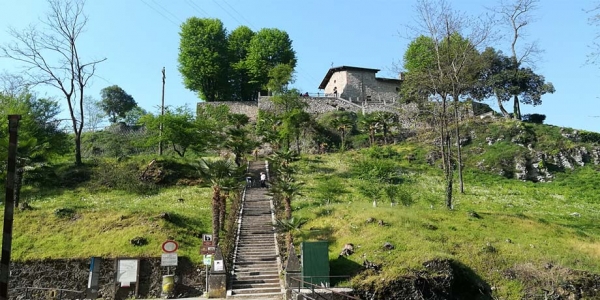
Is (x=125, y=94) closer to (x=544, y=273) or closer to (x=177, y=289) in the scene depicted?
(x=177, y=289)

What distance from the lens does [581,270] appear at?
70.4ft

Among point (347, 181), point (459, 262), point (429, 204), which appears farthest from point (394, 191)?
point (459, 262)

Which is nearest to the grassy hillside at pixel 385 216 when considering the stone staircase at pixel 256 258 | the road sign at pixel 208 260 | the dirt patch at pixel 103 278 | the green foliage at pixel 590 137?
the dirt patch at pixel 103 278

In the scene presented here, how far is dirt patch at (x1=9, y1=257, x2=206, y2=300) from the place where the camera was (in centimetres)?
2234

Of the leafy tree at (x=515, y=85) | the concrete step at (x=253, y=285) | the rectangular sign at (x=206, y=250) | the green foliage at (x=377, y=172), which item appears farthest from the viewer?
the leafy tree at (x=515, y=85)

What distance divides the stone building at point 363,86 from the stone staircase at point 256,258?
1500 inches

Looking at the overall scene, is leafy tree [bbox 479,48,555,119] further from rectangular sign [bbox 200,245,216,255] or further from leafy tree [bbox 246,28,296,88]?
rectangular sign [bbox 200,245,216,255]

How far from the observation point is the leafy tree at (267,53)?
68250mm

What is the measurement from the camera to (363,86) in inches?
2744

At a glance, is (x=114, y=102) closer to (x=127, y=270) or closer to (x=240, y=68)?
(x=240, y=68)

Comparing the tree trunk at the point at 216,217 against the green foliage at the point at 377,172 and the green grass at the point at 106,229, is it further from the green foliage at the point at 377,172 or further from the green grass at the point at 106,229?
the green foliage at the point at 377,172

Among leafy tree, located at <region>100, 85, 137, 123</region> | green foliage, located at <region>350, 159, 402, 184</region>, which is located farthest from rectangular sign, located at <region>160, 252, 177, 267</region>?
leafy tree, located at <region>100, 85, 137, 123</region>

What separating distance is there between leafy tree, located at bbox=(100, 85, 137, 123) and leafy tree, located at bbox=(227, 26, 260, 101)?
27442 millimetres

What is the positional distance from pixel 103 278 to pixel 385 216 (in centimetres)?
1509
